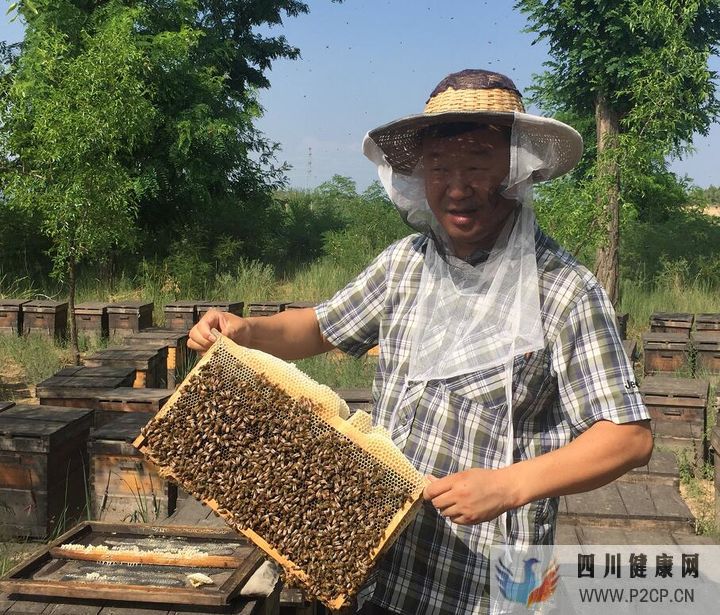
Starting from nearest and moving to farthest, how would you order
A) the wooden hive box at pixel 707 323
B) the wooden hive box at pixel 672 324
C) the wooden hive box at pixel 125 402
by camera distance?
the wooden hive box at pixel 125 402
the wooden hive box at pixel 672 324
the wooden hive box at pixel 707 323

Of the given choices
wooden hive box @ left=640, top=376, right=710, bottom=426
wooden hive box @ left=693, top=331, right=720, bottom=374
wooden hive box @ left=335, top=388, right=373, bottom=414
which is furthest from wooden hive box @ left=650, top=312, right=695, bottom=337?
wooden hive box @ left=335, top=388, right=373, bottom=414

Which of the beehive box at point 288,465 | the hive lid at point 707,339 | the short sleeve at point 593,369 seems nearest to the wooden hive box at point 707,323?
the hive lid at point 707,339

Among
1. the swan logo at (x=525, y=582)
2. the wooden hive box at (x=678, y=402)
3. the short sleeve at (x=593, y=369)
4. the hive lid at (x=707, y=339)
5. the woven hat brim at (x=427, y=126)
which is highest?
the woven hat brim at (x=427, y=126)

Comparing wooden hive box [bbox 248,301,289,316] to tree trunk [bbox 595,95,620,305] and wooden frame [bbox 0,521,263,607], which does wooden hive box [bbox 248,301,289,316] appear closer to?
tree trunk [bbox 595,95,620,305]

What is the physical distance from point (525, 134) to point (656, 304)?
38.3 ft

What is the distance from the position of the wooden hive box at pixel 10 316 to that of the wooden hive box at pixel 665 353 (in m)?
7.74

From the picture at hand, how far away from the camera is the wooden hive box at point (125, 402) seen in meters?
5.20

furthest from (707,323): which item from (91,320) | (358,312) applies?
(358,312)

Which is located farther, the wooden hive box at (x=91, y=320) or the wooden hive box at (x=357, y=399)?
the wooden hive box at (x=91, y=320)

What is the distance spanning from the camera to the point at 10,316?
31.7 feet

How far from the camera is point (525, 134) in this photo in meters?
1.88

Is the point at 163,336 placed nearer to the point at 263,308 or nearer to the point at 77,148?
the point at 263,308

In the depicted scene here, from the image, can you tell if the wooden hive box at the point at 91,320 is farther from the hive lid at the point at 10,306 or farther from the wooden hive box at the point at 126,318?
the hive lid at the point at 10,306

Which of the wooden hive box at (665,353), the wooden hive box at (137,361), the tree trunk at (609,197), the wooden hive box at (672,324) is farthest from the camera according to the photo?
the tree trunk at (609,197)
